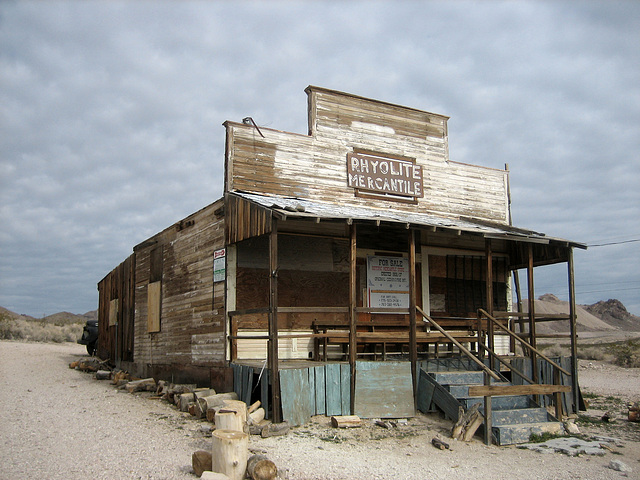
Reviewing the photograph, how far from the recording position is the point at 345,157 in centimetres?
1351

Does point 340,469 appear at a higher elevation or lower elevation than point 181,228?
lower

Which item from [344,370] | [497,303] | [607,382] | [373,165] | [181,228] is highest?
[373,165]

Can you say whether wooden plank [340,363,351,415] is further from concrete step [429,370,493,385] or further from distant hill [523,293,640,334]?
distant hill [523,293,640,334]

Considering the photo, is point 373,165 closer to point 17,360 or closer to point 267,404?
point 267,404

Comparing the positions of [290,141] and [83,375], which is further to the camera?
[83,375]

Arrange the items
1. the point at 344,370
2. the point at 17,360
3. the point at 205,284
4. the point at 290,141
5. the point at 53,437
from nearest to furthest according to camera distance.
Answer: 1. the point at 53,437
2. the point at 344,370
3. the point at 205,284
4. the point at 290,141
5. the point at 17,360

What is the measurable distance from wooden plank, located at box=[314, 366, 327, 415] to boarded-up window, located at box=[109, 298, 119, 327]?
11.1m

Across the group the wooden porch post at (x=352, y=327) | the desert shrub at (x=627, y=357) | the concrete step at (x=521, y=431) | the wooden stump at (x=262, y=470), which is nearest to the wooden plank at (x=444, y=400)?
the concrete step at (x=521, y=431)

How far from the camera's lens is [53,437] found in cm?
803

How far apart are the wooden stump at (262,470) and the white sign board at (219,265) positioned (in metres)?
5.11

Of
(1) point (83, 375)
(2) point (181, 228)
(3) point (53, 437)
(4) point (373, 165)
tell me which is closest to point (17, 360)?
(1) point (83, 375)

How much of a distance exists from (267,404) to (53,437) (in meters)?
3.10

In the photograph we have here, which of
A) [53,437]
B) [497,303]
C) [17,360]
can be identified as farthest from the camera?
[17,360]

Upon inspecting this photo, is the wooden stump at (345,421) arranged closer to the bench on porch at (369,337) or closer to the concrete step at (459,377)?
the bench on porch at (369,337)
